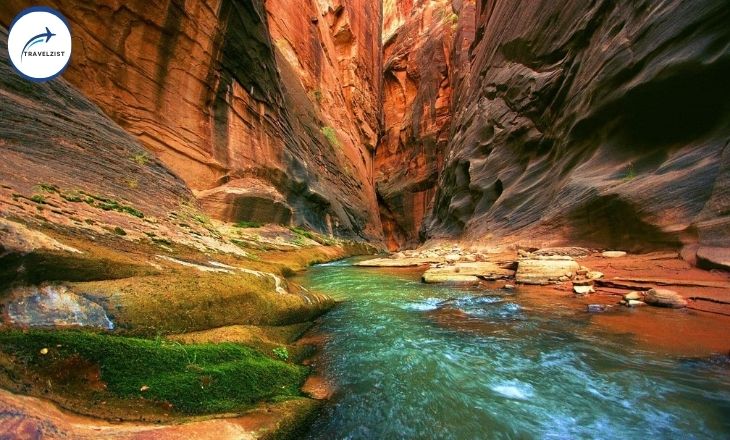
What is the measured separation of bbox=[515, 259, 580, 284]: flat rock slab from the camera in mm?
8156

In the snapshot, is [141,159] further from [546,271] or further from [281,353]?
[546,271]

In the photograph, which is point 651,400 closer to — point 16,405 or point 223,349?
point 223,349

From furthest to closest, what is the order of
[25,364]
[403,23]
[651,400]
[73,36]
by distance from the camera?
1. [403,23]
2. [73,36]
3. [651,400]
4. [25,364]

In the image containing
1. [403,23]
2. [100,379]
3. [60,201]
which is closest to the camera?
[100,379]

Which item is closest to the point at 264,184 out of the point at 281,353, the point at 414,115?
the point at 281,353

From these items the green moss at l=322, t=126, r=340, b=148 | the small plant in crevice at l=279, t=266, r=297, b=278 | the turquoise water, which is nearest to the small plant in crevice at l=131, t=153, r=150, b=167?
the small plant in crevice at l=279, t=266, r=297, b=278

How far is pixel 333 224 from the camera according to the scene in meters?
27.4

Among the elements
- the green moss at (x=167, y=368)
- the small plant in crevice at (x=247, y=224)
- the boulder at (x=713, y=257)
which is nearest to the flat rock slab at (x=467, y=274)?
the boulder at (x=713, y=257)

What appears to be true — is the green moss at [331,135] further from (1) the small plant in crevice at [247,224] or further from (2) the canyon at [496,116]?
(1) the small plant in crevice at [247,224]

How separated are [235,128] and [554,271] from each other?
1662 centimetres

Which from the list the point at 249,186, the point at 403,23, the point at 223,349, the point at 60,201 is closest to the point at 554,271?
the point at 223,349

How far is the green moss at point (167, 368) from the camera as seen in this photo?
275 centimetres

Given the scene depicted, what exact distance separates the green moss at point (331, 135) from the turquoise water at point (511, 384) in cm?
2927

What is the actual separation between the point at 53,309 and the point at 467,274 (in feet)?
30.8
